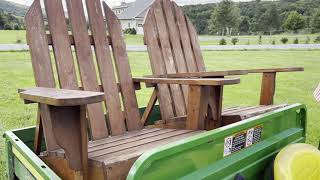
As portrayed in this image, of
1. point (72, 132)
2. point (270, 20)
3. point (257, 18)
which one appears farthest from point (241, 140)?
point (270, 20)

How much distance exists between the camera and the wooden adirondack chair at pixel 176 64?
3.02 metres

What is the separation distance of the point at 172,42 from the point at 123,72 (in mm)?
704

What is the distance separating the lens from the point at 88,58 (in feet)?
9.09

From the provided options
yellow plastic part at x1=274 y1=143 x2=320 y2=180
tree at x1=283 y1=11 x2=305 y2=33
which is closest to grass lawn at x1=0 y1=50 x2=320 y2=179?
yellow plastic part at x1=274 y1=143 x2=320 y2=180

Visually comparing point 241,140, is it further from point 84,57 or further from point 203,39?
point 203,39

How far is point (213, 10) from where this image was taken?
59.2 metres

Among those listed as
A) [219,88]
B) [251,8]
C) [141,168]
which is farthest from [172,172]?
[251,8]

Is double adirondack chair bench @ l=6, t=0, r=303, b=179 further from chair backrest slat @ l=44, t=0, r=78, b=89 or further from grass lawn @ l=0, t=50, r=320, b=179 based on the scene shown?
grass lawn @ l=0, t=50, r=320, b=179

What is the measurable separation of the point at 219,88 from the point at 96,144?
0.93 m

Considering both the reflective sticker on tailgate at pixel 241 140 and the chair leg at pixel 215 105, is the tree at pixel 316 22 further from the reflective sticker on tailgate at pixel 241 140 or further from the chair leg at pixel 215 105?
the reflective sticker on tailgate at pixel 241 140

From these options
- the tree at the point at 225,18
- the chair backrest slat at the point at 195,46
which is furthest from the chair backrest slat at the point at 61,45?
the tree at the point at 225,18

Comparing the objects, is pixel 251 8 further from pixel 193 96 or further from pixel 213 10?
pixel 193 96

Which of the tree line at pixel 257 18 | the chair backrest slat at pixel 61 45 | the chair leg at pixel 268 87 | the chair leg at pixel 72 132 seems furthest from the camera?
the tree line at pixel 257 18

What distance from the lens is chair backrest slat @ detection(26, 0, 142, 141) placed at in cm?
250
